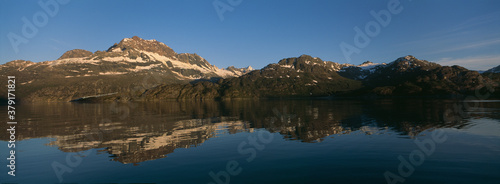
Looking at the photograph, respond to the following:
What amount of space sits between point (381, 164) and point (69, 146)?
43358 mm

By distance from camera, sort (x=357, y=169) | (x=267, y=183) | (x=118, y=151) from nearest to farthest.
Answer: (x=267, y=183) < (x=357, y=169) < (x=118, y=151)

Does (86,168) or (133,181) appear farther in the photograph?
(86,168)

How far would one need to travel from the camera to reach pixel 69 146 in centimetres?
3944

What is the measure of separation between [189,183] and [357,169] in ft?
52.6

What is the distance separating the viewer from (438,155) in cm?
2978

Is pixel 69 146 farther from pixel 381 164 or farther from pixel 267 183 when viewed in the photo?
pixel 381 164

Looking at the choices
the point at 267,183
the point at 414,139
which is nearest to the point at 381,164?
the point at 267,183

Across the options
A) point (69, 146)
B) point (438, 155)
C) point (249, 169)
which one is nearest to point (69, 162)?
point (69, 146)

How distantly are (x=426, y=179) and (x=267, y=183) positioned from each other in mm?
13688

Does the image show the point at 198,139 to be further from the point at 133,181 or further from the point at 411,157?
the point at 411,157

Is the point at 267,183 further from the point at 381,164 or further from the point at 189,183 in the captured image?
the point at 381,164

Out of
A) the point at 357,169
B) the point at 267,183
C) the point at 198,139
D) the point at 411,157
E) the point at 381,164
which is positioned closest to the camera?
the point at 267,183

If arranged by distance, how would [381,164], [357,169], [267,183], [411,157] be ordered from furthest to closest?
[411,157]
[381,164]
[357,169]
[267,183]

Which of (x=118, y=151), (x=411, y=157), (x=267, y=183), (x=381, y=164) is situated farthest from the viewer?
(x=118, y=151)
